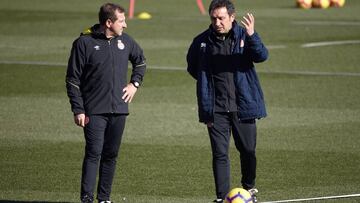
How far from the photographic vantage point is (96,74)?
484 inches

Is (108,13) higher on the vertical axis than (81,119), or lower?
higher

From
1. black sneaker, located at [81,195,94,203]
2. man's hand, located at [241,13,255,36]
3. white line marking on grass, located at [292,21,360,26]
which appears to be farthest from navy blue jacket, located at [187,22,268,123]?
white line marking on grass, located at [292,21,360,26]

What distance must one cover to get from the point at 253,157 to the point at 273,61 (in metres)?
15.0

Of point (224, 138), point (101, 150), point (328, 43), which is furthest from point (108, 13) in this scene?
point (328, 43)

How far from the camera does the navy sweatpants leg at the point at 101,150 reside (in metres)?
12.3

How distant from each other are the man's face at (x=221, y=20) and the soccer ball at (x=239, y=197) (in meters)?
1.73

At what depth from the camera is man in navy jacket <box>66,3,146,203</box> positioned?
12.2 meters

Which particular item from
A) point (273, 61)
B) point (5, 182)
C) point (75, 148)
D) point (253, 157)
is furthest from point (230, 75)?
point (273, 61)

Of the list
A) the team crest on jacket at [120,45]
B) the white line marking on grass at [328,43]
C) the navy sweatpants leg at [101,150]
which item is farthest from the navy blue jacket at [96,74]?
the white line marking on grass at [328,43]

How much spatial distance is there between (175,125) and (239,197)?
6.91 meters

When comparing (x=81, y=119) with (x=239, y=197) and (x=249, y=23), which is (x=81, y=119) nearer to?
(x=239, y=197)

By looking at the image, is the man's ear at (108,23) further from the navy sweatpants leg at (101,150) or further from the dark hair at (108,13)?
the navy sweatpants leg at (101,150)

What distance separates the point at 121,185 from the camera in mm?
14039

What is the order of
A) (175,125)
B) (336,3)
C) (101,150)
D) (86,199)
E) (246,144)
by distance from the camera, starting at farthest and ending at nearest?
(336,3), (175,125), (246,144), (101,150), (86,199)
